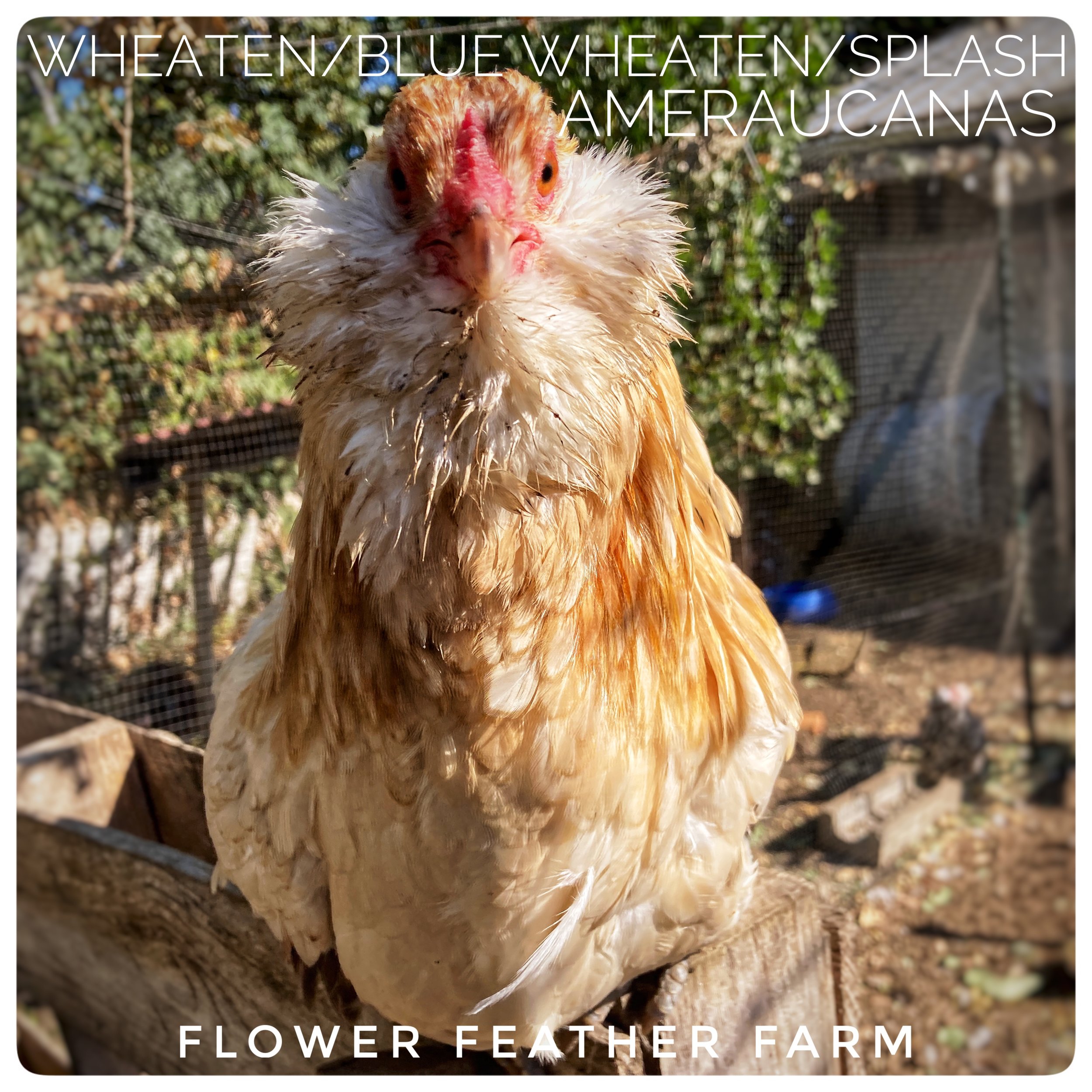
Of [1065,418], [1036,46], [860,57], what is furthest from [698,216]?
[1065,418]

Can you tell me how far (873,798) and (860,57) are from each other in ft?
6.00

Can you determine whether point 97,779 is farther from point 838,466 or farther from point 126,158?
point 838,466

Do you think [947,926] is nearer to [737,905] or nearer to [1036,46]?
[737,905]

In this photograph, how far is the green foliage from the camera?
92 cm

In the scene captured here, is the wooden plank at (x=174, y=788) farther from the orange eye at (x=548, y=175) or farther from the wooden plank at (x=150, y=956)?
the orange eye at (x=548, y=175)

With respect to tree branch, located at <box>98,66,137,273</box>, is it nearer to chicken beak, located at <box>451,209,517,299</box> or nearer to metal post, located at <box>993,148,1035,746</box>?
chicken beak, located at <box>451,209,517,299</box>

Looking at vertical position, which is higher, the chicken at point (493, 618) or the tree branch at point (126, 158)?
the tree branch at point (126, 158)

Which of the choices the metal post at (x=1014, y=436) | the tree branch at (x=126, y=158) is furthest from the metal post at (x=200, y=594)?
the metal post at (x=1014, y=436)

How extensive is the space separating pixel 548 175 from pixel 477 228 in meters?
0.10

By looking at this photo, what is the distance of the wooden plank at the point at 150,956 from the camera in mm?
932

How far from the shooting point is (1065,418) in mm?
2277

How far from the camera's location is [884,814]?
216cm

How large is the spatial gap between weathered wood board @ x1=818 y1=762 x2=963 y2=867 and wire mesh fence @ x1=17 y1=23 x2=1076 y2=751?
44cm

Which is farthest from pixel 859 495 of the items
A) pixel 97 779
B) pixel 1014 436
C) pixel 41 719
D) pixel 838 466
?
pixel 41 719
